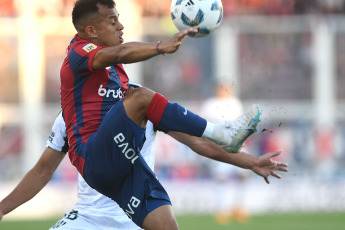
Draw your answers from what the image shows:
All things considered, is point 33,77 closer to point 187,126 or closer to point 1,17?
point 1,17

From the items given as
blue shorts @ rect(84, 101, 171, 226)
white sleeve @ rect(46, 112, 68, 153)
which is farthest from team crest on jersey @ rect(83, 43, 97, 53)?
white sleeve @ rect(46, 112, 68, 153)

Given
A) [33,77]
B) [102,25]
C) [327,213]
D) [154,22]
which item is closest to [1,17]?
[33,77]

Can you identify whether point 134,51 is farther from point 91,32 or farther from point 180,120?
point 91,32

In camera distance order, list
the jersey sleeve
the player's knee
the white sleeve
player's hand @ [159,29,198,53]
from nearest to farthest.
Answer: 1. player's hand @ [159,29,198,53]
2. the player's knee
3. the jersey sleeve
4. the white sleeve

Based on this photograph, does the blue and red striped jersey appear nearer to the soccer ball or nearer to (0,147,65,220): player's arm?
(0,147,65,220): player's arm

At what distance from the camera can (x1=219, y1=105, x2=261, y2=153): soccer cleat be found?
5.26 meters

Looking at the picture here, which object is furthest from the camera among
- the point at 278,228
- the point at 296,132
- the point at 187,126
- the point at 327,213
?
the point at 296,132

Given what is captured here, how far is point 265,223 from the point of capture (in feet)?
40.8

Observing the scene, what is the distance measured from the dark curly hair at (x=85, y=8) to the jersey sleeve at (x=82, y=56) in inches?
11.4

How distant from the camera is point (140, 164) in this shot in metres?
5.30

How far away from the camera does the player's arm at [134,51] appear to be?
184 inches

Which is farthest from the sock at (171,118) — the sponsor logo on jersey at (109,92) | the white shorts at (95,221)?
the white shorts at (95,221)

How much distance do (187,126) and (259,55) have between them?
12314mm

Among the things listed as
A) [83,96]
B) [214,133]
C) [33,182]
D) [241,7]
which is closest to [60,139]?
[33,182]
